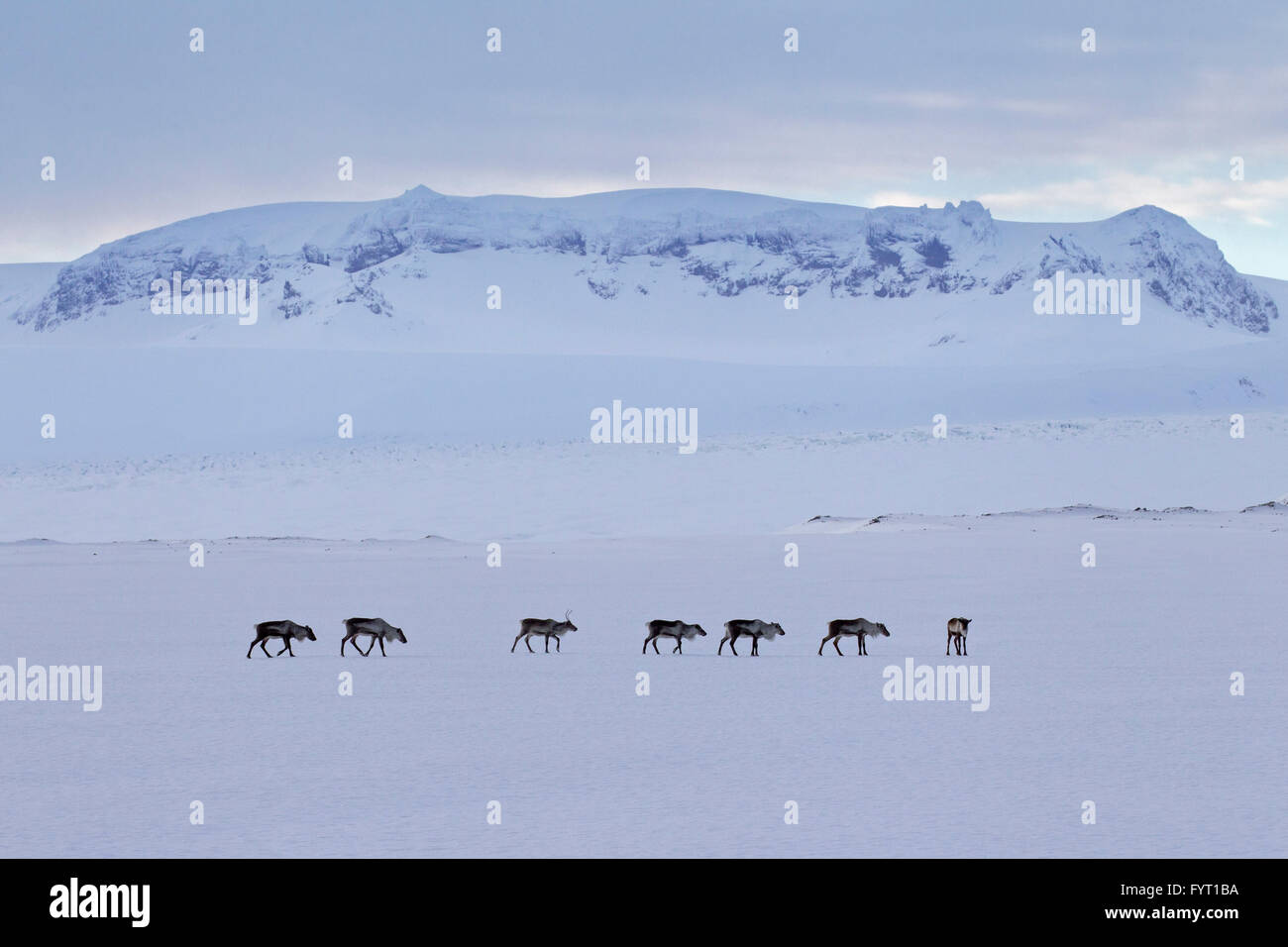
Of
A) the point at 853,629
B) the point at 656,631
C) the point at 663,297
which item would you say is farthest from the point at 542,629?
the point at 663,297

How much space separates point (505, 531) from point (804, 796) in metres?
37.6

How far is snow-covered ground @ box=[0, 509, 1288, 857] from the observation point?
7.96 m

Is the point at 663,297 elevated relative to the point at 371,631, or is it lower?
elevated

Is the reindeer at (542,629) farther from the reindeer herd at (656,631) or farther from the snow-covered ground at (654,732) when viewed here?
the snow-covered ground at (654,732)

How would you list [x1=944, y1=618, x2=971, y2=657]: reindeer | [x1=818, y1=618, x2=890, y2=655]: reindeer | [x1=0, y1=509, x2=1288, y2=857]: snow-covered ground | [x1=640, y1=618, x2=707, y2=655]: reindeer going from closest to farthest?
[x1=0, y1=509, x2=1288, y2=857]: snow-covered ground, [x1=944, y1=618, x2=971, y2=657]: reindeer, [x1=818, y1=618, x2=890, y2=655]: reindeer, [x1=640, y1=618, x2=707, y2=655]: reindeer

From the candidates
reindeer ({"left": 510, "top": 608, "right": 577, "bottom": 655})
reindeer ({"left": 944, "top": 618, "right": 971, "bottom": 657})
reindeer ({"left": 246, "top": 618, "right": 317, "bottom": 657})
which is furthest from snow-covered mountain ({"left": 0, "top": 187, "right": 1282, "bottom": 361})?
reindeer ({"left": 944, "top": 618, "right": 971, "bottom": 657})

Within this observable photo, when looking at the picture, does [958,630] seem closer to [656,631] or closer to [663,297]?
[656,631]

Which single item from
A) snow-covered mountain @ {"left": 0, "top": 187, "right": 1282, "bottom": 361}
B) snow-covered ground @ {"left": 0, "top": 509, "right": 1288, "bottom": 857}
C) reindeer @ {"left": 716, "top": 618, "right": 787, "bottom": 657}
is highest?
snow-covered mountain @ {"left": 0, "top": 187, "right": 1282, "bottom": 361}

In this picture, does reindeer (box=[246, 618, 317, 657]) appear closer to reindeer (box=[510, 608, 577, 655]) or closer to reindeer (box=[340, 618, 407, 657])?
reindeer (box=[340, 618, 407, 657])

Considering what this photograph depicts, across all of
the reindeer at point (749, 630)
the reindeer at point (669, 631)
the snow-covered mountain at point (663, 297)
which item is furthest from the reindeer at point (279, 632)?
the snow-covered mountain at point (663, 297)

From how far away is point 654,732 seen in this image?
10836mm

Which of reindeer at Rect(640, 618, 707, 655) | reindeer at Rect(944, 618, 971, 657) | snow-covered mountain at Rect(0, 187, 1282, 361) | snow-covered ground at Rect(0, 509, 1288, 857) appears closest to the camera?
snow-covered ground at Rect(0, 509, 1288, 857)

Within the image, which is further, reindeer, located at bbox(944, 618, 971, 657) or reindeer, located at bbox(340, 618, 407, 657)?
reindeer, located at bbox(340, 618, 407, 657)

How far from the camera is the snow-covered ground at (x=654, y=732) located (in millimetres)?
7965
